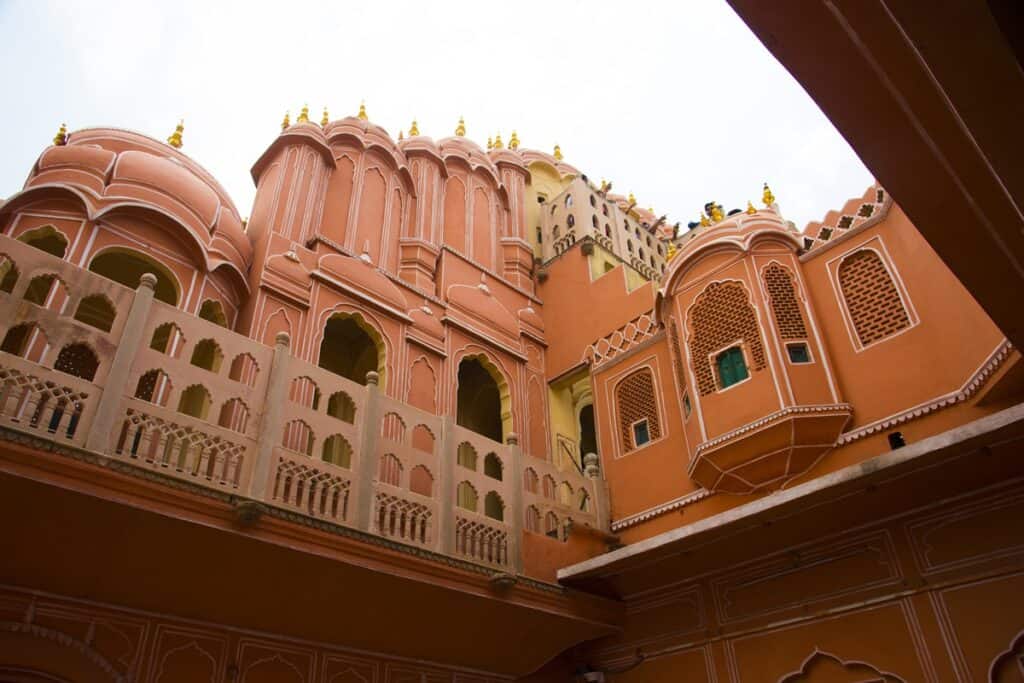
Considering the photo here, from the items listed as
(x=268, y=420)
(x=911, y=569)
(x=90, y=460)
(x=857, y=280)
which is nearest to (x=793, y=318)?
(x=857, y=280)

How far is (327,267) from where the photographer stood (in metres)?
9.78

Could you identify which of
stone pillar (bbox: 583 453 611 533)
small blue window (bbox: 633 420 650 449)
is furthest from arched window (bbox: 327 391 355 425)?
small blue window (bbox: 633 420 650 449)

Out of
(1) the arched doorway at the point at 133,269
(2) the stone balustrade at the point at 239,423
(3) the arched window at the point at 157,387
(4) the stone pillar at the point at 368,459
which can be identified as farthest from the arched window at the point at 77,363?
(4) the stone pillar at the point at 368,459

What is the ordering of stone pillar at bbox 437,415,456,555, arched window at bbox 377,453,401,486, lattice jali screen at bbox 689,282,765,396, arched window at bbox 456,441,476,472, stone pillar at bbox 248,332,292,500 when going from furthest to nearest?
arched window at bbox 456,441,476,472
lattice jali screen at bbox 689,282,765,396
arched window at bbox 377,453,401,486
stone pillar at bbox 437,415,456,555
stone pillar at bbox 248,332,292,500

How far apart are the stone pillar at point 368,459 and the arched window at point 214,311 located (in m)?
2.63

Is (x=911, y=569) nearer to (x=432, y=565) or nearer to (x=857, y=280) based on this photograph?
(x=857, y=280)

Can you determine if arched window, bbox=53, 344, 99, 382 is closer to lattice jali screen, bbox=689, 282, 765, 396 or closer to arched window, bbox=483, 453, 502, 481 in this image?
arched window, bbox=483, 453, 502, 481

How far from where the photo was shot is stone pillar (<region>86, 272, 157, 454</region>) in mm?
5293

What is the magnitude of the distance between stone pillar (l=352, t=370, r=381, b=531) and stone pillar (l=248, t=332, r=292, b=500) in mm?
779

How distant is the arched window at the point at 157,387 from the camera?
675cm

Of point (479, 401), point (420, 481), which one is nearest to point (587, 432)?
point (479, 401)

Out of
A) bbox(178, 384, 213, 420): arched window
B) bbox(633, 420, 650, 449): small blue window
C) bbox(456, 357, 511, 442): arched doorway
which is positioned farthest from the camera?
bbox(456, 357, 511, 442): arched doorway

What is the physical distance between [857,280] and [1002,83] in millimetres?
5426

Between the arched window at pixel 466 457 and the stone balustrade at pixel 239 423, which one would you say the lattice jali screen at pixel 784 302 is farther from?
the arched window at pixel 466 457
